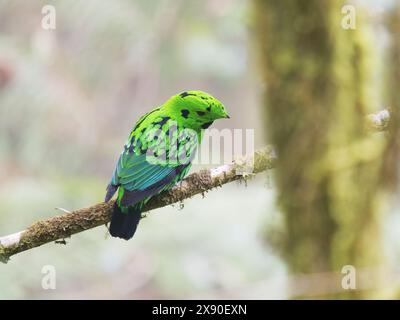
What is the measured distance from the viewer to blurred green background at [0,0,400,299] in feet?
21.8

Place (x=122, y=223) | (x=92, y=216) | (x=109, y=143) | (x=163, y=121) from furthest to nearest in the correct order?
1. (x=109, y=143)
2. (x=163, y=121)
3. (x=122, y=223)
4. (x=92, y=216)

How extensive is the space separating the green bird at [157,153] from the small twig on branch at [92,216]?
8 centimetres

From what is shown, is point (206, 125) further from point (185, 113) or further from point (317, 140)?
point (317, 140)

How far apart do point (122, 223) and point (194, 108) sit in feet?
2.56

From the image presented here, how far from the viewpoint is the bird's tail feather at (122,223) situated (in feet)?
11.2

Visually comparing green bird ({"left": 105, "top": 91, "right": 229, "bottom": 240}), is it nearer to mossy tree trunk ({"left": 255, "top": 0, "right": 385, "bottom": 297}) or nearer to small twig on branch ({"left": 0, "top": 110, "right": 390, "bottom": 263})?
small twig on branch ({"left": 0, "top": 110, "right": 390, "bottom": 263})

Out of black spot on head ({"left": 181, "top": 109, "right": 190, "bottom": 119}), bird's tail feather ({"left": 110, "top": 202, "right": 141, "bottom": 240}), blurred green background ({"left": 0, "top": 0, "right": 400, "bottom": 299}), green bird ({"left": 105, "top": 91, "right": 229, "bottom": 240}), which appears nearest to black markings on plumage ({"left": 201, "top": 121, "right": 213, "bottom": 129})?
green bird ({"left": 105, "top": 91, "right": 229, "bottom": 240})

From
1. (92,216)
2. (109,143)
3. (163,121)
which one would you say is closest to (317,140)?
(92,216)

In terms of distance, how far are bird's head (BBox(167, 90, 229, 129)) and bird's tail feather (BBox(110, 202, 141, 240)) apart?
2.15 ft

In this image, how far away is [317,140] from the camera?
7.32 feet

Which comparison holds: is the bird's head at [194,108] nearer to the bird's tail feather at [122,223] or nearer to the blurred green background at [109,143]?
the bird's tail feather at [122,223]

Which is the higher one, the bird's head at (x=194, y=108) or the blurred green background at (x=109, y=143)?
the blurred green background at (x=109, y=143)

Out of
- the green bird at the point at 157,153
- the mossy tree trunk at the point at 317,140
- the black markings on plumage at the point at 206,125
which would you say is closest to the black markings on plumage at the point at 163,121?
the green bird at the point at 157,153
